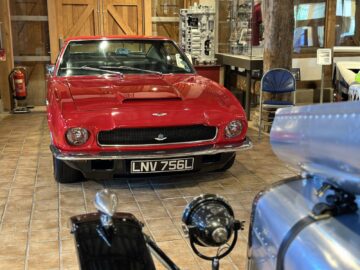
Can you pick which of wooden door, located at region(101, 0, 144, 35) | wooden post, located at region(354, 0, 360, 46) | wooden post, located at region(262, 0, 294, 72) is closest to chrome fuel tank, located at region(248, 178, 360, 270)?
wooden post, located at region(262, 0, 294, 72)

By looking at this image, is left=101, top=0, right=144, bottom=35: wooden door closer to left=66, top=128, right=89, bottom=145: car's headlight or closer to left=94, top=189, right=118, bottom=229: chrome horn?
left=66, top=128, right=89, bottom=145: car's headlight

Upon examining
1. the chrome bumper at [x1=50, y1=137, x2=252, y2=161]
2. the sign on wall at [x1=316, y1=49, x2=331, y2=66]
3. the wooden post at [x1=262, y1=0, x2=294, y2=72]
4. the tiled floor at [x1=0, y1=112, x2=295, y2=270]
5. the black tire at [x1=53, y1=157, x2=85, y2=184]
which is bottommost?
the tiled floor at [x1=0, y1=112, x2=295, y2=270]

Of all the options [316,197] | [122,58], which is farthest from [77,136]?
[316,197]

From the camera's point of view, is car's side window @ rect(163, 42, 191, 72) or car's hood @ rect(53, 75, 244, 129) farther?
car's side window @ rect(163, 42, 191, 72)

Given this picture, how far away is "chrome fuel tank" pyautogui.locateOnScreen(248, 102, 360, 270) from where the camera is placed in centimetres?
107

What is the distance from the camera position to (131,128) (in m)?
3.91

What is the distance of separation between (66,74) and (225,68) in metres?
4.24

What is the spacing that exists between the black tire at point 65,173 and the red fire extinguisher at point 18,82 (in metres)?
4.37

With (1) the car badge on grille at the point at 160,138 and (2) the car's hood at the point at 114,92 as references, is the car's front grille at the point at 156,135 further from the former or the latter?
(2) the car's hood at the point at 114,92

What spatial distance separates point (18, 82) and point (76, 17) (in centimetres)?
179

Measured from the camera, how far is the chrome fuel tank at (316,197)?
107cm

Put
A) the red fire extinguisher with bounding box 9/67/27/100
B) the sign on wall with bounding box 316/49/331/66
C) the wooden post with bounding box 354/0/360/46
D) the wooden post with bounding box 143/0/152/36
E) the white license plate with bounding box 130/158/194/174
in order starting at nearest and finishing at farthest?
the white license plate with bounding box 130/158/194/174
the sign on wall with bounding box 316/49/331/66
the red fire extinguisher with bounding box 9/67/27/100
the wooden post with bounding box 143/0/152/36
the wooden post with bounding box 354/0/360/46

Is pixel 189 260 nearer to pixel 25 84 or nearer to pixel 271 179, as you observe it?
pixel 271 179

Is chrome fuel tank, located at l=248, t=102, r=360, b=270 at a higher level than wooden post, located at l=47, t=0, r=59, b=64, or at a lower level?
lower
